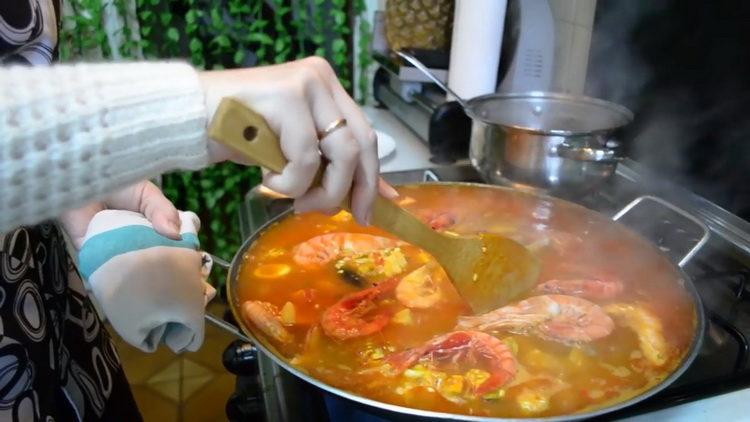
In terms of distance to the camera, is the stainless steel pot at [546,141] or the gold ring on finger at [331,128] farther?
the stainless steel pot at [546,141]

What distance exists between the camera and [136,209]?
30.0 inches

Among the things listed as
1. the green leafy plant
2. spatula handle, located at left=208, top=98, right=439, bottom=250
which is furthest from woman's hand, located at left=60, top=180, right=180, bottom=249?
the green leafy plant

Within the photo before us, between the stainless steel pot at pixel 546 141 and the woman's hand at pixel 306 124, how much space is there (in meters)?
0.48

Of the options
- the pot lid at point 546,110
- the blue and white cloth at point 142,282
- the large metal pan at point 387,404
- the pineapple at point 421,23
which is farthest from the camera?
the pineapple at point 421,23

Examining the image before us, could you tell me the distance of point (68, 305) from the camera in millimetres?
827

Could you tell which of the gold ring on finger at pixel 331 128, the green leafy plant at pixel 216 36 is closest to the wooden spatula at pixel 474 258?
the gold ring on finger at pixel 331 128

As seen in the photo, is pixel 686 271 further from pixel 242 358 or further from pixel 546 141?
pixel 242 358

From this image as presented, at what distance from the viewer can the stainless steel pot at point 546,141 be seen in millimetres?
958

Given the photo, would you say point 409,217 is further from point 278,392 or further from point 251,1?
point 251,1

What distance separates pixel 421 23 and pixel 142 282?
1136mm

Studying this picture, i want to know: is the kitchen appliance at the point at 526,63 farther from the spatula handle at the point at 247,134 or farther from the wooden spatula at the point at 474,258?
the spatula handle at the point at 247,134

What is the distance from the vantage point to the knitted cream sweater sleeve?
1.44 ft

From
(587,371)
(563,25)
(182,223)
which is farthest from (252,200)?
(563,25)

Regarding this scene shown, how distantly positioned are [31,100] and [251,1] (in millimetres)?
1775
